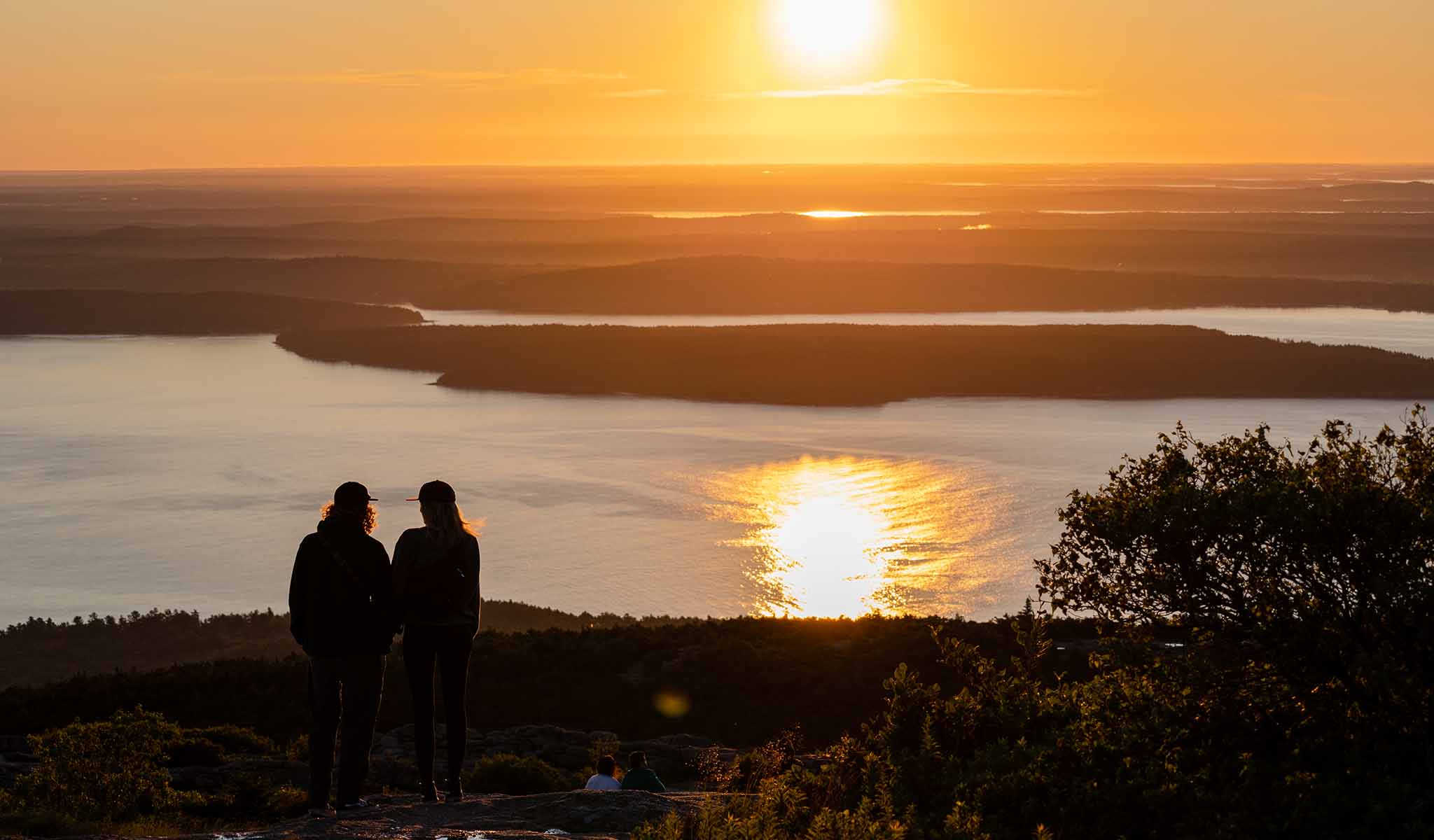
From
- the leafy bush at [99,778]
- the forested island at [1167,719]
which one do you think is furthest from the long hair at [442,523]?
the leafy bush at [99,778]

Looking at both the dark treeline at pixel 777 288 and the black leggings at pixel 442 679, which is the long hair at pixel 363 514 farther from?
the dark treeline at pixel 777 288

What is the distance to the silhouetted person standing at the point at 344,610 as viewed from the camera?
937cm

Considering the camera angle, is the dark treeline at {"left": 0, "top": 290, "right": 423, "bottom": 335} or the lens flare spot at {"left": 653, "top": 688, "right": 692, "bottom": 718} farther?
the dark treeline at {"left": 0, "top": 290, "right": 423, "bottom": 335}

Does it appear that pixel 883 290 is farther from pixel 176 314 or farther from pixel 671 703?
pixel 671 703

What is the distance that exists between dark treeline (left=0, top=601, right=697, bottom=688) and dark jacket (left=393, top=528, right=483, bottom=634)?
2669cm

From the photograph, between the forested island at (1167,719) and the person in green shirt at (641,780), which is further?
the person in green shirt at (641,780)

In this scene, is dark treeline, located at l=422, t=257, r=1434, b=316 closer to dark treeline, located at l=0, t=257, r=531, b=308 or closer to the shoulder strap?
dark treeline, located at l=0, t=257, r=531, b=308

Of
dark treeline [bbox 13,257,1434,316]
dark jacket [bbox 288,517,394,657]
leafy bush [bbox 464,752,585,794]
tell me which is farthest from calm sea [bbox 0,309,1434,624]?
dark treeline [bbox 13,257,1434,316]

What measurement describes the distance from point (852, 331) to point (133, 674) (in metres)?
97.8

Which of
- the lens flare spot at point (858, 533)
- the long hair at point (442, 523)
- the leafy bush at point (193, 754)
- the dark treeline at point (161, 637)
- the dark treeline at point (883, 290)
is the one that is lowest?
the dark treeline at point (161, 637)

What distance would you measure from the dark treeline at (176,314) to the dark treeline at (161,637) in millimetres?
102492

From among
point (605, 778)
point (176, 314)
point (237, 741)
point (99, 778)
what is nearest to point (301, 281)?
point (176, 314)

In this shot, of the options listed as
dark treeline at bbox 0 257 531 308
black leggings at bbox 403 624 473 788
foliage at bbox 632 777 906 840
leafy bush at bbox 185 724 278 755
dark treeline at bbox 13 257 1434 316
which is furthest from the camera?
dark treeline at bbox 0 257 531 308

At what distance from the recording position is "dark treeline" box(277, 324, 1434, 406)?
101 meters
